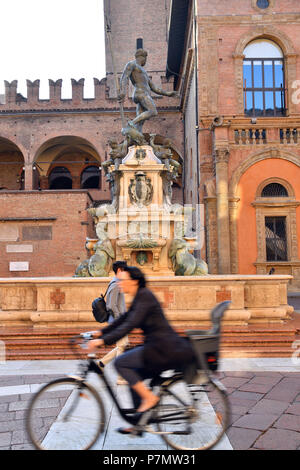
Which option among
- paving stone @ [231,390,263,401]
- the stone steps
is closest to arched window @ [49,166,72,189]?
the stone steps

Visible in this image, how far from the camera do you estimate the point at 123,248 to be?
939cm

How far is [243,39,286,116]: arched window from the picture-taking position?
20156 mm

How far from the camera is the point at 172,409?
3.13 metres

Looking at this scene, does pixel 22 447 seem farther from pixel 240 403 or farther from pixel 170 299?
pixel 170 299

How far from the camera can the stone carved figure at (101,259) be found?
9.07 meters

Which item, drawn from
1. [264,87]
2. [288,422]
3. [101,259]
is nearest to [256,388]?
[288,422]

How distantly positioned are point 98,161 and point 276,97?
15063mm

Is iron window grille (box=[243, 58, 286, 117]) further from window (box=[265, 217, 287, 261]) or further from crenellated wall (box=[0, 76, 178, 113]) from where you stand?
crenellated wall (box=[0, 76, 178, 113])

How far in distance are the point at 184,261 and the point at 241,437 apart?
19.1 feet

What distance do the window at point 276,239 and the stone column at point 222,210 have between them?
188 centimetres

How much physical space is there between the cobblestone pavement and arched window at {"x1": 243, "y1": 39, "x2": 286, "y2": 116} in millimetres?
16189

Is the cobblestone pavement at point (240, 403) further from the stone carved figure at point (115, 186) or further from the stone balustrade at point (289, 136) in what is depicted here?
the stone balustrade at point (289, 136)
